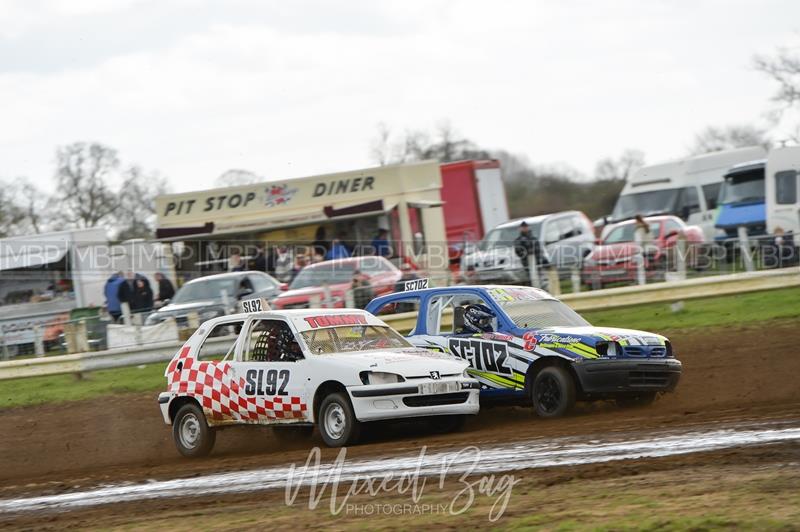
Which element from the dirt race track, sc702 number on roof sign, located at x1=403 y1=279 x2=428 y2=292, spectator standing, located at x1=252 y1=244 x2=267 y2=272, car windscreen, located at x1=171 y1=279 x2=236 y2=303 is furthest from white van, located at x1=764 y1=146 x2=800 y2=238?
sc702 number on roof sign, located at x1=403 y1=279 x2=428 y2=292

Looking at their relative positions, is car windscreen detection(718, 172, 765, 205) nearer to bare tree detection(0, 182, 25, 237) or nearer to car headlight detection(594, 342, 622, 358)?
car headlight detection(594, 342, 622, 358)

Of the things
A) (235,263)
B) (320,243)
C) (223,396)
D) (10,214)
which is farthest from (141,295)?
(10,214)

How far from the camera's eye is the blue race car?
10828 millimetres

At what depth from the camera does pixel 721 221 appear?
27.7m

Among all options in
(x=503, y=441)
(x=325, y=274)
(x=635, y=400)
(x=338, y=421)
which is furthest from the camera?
(x=325, y=274)

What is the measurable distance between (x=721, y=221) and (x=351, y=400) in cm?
1963

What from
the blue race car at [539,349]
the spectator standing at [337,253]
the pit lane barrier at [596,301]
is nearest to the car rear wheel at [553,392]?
the blue race car at [539,349]

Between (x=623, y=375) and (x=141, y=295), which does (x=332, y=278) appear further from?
(x=623, y=375)

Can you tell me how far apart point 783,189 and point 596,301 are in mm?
9252

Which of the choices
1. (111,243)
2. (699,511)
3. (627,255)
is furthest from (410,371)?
(111,243)

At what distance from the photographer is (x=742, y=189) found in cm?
2772

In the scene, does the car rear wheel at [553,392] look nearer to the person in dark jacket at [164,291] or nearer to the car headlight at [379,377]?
the car headlight at [379,377]

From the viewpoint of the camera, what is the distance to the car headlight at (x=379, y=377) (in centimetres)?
1009

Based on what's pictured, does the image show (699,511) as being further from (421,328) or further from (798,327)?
(798,327)
